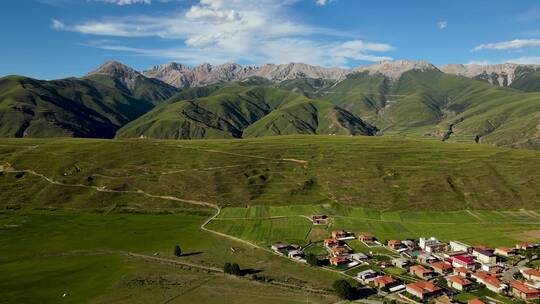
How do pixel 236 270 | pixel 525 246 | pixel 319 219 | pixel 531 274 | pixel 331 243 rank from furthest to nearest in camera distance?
1. pixel 319 219
2. pixel 331 243
3. pixel 525 246
4. pixel 236 270
5. pixel 531 274

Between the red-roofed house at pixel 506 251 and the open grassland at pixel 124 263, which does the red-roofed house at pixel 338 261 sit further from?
the red-roofed house at pixel 506 251

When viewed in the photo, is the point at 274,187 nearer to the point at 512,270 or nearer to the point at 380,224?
the point at 380,224

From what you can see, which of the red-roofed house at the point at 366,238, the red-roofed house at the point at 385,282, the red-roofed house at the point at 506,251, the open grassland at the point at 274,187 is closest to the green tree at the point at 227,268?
the red-roofed house at the point at 385,282

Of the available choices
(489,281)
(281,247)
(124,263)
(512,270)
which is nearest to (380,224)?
(281,247)

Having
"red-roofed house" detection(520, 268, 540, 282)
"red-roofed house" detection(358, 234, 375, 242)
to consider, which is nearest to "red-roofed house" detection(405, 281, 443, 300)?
"red-roofed house" detection(520, 268, 540, 282)

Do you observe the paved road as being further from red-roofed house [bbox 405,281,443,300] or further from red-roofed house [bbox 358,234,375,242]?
red-roofed house [bbox 358,234,375,242]
